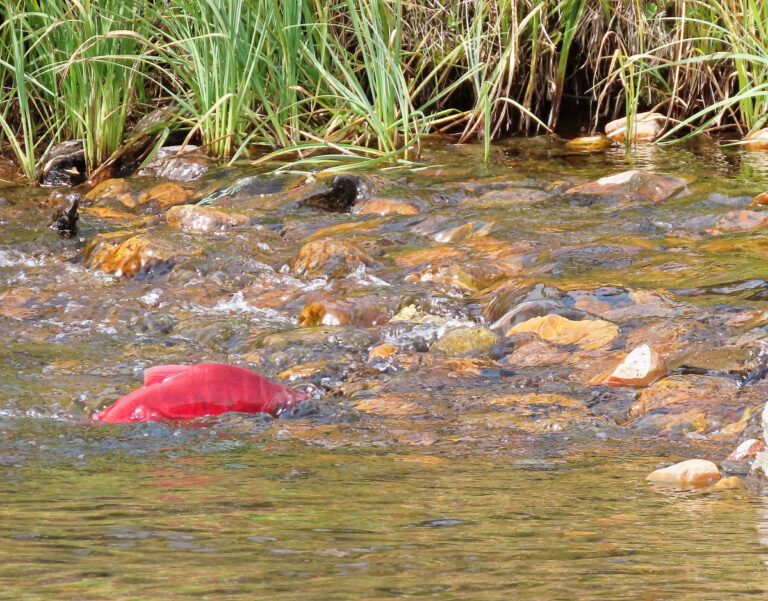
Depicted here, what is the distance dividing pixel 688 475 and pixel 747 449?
25 centimetres

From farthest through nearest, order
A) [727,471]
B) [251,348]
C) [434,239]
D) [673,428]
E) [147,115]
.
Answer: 1. [147,115]
2. [434,239]
3. [251,348]
4. [673,428]
5. [727,471]

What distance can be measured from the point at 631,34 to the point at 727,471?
5.55 m

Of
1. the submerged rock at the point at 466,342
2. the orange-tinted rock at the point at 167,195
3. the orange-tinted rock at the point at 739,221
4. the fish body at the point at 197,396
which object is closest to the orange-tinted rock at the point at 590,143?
the orange-tinted rock at the point at 739,221

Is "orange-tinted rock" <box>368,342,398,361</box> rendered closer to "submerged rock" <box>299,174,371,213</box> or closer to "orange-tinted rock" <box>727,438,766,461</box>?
"orange-tinted rock" <box>727,438,766,461</box>

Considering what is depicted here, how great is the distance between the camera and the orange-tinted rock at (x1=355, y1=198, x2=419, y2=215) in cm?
521

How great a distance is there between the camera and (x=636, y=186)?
5148 millimetres

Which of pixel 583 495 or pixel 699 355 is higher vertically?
pixel 583 495

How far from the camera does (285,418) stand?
99.7 inches

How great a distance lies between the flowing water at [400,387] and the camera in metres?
1.28

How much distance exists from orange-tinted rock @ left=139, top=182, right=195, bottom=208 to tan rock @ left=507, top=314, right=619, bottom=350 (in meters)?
2.89

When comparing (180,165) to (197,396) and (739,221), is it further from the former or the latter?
(197,396)

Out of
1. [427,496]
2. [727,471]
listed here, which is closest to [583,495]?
[427,496]

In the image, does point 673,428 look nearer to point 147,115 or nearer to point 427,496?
point 427,496

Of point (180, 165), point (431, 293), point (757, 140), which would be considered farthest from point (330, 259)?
point (757, 140)
